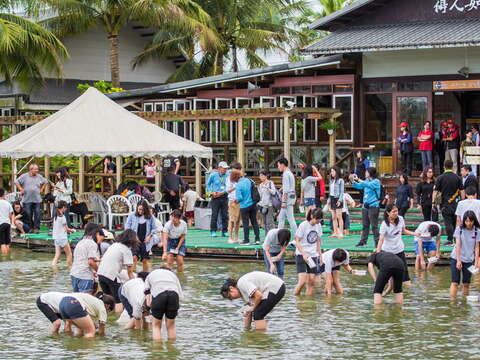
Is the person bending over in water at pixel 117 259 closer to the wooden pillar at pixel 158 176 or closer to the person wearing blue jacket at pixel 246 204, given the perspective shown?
the person wearing blue jacket at pixel 246 204

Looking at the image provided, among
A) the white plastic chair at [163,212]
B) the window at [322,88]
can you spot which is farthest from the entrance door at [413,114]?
the white plastic chair at [163,212]

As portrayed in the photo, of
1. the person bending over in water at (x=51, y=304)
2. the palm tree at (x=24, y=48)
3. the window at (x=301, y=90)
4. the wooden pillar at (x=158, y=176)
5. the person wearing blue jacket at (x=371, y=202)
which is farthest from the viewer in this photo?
the palm tree at (x=24, y=48)

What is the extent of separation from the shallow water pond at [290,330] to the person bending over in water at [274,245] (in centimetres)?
68

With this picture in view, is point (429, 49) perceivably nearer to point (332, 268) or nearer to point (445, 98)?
point (445, 98)

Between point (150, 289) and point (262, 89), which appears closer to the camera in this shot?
point (150, 289)

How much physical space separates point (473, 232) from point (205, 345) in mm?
5037

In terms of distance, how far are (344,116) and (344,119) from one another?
0.29ft

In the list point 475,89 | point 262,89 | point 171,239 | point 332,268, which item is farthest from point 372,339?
point 262,89

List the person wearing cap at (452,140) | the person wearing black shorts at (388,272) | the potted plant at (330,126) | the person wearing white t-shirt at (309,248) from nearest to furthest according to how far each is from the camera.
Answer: the person wearing black shorts at (388,272) < the person wearing white t-shirt at (309,248) < the person wearing cap at (452,140) < the potted plant at (330,126)

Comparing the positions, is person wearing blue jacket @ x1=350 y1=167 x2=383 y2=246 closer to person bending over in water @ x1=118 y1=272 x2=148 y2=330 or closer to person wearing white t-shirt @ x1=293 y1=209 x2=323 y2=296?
person wearing white t-shirt @ x1=293 y1=209 x2=323 y2=296

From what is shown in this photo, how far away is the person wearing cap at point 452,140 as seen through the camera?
27.5 metres

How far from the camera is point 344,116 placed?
Answer: 99.1ft

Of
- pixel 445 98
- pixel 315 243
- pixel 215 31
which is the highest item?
pixel 215 31

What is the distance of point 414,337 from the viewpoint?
1362 cm
